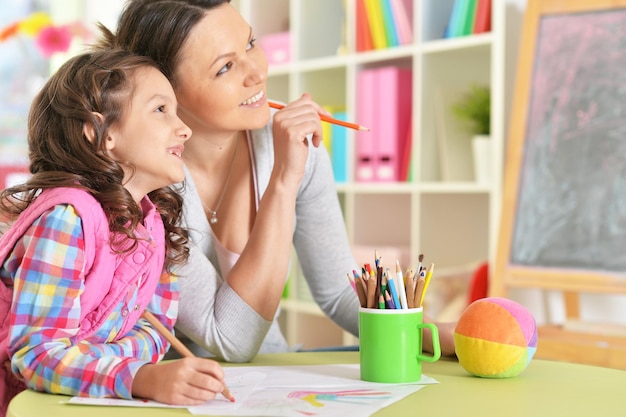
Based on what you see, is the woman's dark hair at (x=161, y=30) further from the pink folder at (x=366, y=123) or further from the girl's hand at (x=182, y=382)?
the pink folder at (x=366, y=123)

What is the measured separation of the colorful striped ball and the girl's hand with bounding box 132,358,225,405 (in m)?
0.34

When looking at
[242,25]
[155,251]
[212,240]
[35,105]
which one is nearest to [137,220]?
[155,251]

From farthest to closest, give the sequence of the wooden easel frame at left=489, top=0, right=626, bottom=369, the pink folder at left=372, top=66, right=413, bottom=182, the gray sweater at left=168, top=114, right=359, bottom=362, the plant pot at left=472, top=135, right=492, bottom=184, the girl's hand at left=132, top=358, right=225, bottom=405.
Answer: the pink folder at left=372, top=66, right=413, bottom=182 < the plant pot at left=472, top=135, right=492, bottom=184 < the wooden easel frame at left=489, top=0, right=626, bottom=369 < the gray sweater at left=168, top=114, right=359, bottom=362 < the girl's hand at left=132, top=358, right=225, bottom=405

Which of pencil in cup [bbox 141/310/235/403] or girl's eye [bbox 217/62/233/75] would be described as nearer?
pencil in cup [bbox 141/310/235/403]

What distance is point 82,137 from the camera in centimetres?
119

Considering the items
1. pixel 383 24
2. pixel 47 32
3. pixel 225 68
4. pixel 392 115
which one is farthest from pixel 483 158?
pixel 47 32

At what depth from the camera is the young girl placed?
1.02 meters

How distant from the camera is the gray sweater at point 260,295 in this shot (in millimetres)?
1387

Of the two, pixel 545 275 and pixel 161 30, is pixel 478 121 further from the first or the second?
pixel 161 30

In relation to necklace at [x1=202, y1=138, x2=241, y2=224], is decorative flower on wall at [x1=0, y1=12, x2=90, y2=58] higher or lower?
higher

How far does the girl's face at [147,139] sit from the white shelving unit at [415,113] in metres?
1.55

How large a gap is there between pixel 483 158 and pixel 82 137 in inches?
67.5

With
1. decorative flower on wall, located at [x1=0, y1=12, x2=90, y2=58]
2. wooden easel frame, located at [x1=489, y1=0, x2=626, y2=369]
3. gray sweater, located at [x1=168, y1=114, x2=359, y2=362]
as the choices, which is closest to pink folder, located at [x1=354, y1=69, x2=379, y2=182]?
wooden easel frame, located at [x1=489, y1=0, x2=626, y2=369]

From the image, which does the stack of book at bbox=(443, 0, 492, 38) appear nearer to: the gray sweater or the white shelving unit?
the white shelving unit
